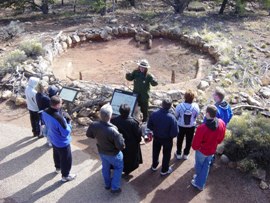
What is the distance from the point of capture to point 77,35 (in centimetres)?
1600

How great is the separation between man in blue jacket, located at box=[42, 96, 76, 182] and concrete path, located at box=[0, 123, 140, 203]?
40 cm

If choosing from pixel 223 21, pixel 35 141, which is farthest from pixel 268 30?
pixel 35 141

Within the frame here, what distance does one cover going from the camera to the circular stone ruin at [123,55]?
1320 centimetres

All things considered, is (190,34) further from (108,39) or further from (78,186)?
(78,186)

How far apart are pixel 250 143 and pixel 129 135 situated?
8.86ft

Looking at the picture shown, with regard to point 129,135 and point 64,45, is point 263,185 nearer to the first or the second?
point 129,135

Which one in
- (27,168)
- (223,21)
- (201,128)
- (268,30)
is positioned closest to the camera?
(201,128)

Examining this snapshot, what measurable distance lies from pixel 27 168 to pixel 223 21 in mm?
14795

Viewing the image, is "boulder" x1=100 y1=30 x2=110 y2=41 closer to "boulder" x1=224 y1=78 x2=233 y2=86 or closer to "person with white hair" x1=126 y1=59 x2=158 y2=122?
"boulder" x1=224 y1=78 x2=233 y2=86

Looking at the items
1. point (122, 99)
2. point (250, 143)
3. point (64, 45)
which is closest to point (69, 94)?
point (122, 99)

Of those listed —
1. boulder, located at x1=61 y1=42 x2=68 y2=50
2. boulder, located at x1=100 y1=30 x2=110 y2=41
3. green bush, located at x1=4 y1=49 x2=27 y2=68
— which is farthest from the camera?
boulder, located at x1=100 y1=30 x2=110 y2=41

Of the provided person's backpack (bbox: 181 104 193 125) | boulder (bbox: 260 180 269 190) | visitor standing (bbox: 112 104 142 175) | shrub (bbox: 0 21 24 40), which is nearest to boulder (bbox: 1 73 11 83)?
shrub (bbox: 0 21 24 40)

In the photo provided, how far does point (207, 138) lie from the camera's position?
592 cm

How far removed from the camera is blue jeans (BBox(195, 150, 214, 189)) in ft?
20.3
